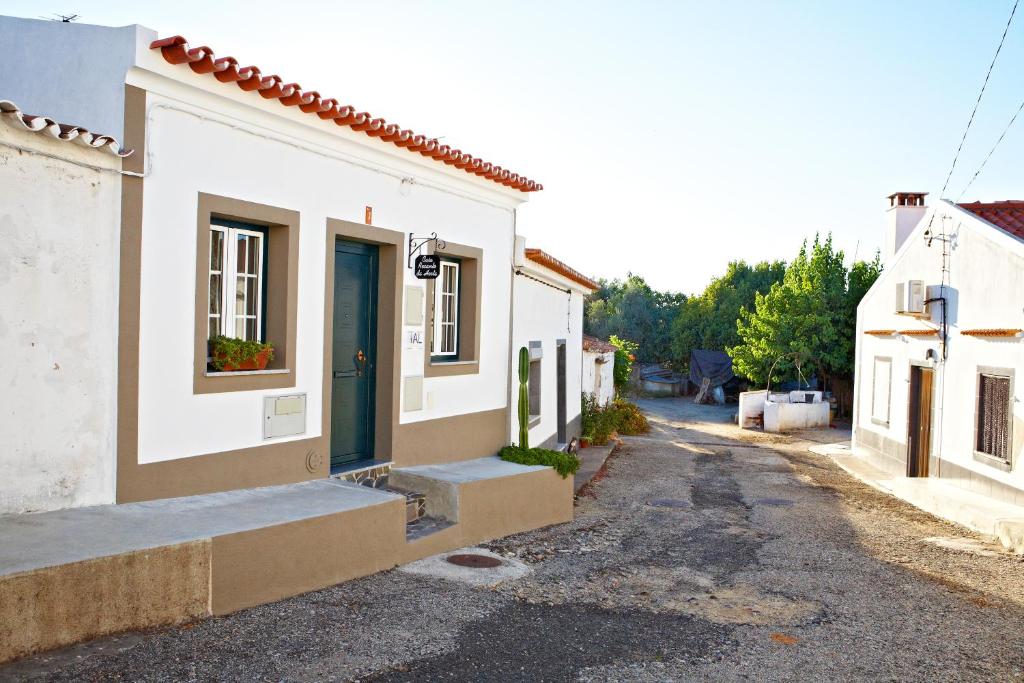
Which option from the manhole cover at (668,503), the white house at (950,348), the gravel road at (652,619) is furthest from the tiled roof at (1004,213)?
the manhole cover at (668,503)

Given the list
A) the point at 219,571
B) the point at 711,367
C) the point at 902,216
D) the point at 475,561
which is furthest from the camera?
the point at 711,367

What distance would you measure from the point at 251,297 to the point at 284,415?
109 cm

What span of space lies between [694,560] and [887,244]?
11575mm

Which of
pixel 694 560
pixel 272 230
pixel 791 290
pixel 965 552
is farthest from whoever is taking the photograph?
pixel 791 290

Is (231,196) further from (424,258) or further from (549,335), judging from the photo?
(549,335)

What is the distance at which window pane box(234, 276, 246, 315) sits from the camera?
711 centimetres

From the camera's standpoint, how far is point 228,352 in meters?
6.81

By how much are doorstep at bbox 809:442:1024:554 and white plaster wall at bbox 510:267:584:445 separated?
565 centimetres

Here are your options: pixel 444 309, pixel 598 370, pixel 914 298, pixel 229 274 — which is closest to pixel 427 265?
pixel 444 309

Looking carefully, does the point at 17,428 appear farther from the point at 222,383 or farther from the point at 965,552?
the point at 965,552

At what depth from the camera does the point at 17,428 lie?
17.4 feet

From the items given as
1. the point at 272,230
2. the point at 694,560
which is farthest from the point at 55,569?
the point at 694,560

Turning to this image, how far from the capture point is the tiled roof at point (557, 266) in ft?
38.8

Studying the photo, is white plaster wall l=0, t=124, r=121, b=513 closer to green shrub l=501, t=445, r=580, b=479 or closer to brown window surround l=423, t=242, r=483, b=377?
brown window surround l=423, t=242, r=483, b=377
